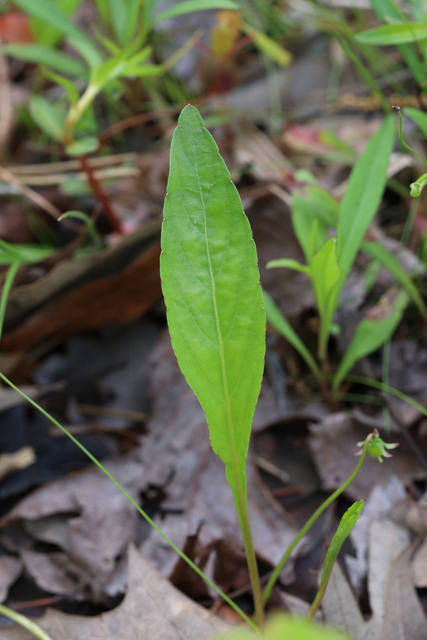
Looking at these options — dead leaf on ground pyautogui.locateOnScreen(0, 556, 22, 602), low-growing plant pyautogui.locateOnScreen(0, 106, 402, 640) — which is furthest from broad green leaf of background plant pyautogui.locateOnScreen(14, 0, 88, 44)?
dead leaf on ground pyautogui.locateOnScreen(0, 556, 22, 602)

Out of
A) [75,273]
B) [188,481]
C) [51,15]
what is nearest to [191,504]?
[188,481]

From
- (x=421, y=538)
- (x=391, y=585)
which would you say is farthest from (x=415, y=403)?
(x=391, y=585)

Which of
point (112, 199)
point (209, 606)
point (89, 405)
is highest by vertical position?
point (112, 199)

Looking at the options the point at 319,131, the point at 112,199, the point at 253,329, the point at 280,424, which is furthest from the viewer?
the point at 112,199

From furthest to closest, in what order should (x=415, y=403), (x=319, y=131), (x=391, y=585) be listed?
(x=319, y=131), (x=415, y=403), (x=391, y=585)

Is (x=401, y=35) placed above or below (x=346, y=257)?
above

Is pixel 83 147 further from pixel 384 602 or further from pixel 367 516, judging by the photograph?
pixel 384 602

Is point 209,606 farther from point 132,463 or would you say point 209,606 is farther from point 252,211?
point 252,211

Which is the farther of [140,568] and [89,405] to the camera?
[89,405]
